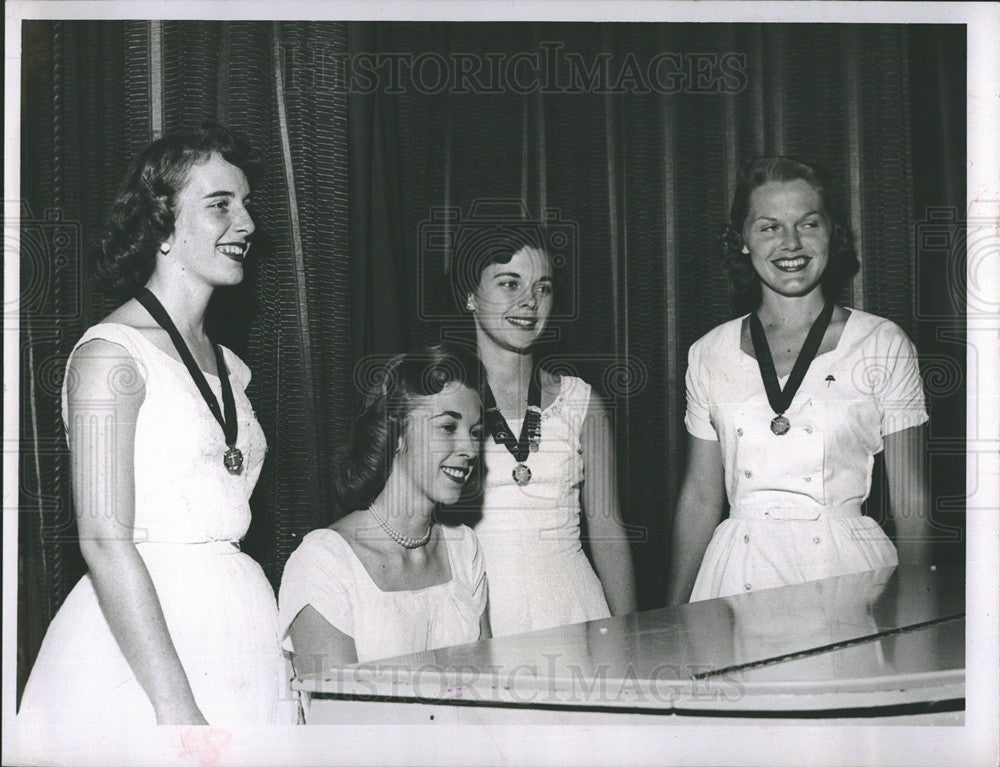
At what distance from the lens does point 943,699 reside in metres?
2.19

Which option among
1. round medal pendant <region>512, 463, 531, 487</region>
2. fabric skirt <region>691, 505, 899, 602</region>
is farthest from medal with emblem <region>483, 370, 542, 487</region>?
fabric skirt <region>691, 505, 899, 602</region>

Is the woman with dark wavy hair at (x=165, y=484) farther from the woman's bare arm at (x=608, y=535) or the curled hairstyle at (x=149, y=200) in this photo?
the woman's bare arm at (x=608, y=535)

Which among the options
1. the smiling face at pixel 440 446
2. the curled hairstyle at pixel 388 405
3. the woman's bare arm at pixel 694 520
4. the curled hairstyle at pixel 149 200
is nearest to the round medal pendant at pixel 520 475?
the smiling face at pixel 440 446

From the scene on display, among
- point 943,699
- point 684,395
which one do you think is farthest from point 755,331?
point 943,699

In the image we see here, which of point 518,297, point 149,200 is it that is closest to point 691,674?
point 518,297

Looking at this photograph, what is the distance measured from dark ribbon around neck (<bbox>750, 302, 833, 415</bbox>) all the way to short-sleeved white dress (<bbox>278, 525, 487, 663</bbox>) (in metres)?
0.78

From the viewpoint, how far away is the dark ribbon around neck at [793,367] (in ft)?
9.04

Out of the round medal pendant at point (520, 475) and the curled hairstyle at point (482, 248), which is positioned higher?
the curled hairstyle at point (482, 248)

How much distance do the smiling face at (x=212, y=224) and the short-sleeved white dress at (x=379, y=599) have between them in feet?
2.16

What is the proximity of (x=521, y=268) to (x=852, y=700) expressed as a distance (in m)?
1.23

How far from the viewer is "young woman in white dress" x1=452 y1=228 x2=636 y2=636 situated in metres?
2.74

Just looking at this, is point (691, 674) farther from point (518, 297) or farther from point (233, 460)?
point (233, 460)

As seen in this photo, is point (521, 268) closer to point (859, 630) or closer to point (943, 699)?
point (859, 630)

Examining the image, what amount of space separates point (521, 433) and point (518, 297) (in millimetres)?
322
